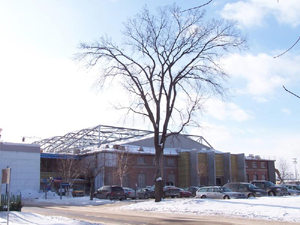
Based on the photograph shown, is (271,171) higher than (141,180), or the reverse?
(271,171)

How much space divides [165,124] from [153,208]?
251 inches

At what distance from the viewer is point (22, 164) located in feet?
161

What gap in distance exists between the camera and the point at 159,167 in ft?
88.0

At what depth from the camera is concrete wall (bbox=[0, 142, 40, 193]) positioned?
47.5 m

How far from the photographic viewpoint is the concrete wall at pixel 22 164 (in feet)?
156

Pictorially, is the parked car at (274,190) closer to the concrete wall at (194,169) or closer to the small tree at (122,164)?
the small tree at (122,164)

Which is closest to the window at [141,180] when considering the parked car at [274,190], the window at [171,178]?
the window at [171,178]

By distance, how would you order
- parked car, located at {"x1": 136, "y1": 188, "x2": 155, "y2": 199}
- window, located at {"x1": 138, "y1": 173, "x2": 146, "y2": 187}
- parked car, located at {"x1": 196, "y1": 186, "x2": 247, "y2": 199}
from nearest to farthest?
parked car, located at {"x1": 196, "y1": 186, "x2": 247, "y2": 199}, parked car, located at {"x1": 136, "y1": 188, "x2": 155, "y2": 199}, window, located at {"x1": 138, "y1": 173, "x2": 146, "y2": 187}

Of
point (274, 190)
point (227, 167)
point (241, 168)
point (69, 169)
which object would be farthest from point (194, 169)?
point (274, 190)

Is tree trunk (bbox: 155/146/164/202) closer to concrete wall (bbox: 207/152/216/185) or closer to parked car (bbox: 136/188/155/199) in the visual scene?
parked car (bbox: 136/188/155/199)

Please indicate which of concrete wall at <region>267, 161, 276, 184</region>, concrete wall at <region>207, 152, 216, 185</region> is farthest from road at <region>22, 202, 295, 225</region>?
concrete wall at <region>267, 161, 276, 184</region>

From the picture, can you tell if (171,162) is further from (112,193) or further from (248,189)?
(248,189)

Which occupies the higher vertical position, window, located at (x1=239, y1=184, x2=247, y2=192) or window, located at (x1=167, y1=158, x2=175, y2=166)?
window, located at (x1=167, y1=158, x2=175, y2=166)

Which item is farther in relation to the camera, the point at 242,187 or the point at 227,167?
the point at 227,167
